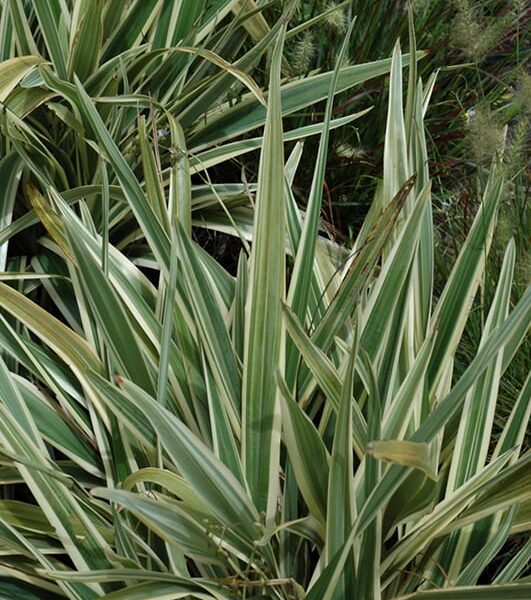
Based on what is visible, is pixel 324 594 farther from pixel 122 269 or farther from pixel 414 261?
pixel 122 269

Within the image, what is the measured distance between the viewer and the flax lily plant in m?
→ 0.96

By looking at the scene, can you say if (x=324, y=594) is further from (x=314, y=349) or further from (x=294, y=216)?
(x=294, y=216)

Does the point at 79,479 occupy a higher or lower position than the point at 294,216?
lower

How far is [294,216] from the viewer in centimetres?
133

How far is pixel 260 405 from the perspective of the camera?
1072 millimetres

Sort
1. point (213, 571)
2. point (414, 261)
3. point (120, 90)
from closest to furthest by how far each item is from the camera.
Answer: point (213, 571) < point (414, 261) < point (120, 90)

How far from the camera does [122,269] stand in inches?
51.9

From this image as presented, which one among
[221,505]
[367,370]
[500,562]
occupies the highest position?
[367,370]

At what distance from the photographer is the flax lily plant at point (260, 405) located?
3.15 ft

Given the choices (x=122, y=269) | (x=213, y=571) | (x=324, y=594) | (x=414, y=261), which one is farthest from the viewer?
(x=122, y=269)

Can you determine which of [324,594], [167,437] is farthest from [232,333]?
[324,594]

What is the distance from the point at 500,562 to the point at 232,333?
58cm

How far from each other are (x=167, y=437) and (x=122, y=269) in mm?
437

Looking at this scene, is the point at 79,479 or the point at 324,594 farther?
the point at 79,479
